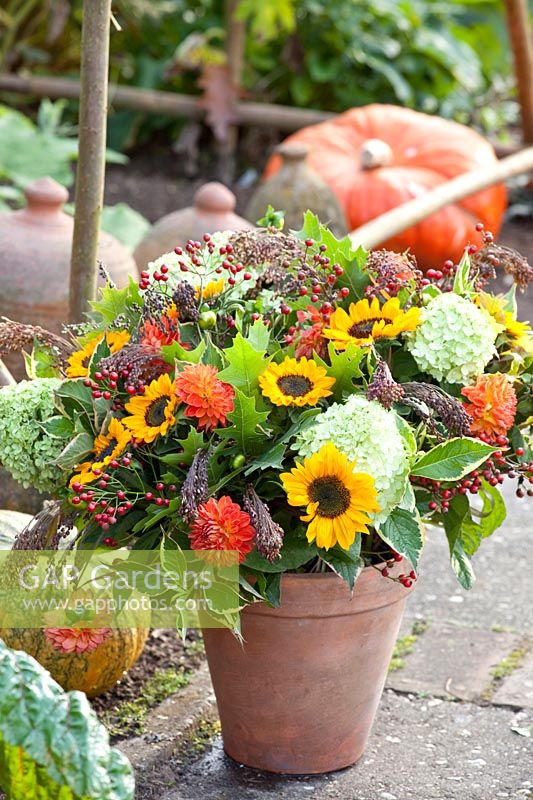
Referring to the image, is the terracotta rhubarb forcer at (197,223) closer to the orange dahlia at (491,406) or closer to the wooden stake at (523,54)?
the orange dahlia at (491,406)

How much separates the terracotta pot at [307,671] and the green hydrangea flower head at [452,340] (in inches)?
13.4

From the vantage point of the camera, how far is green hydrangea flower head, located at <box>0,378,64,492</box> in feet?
6.06

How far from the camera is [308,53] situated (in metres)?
6.31

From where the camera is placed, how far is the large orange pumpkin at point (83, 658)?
2.12 meters

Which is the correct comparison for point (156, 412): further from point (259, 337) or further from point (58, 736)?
point (58, 736)

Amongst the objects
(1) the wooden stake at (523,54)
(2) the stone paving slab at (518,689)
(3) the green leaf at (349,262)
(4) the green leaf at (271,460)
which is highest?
(1) the wooden stake at (523,54)

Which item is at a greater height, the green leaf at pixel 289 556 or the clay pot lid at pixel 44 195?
the clay pot lid at pixel 44 195

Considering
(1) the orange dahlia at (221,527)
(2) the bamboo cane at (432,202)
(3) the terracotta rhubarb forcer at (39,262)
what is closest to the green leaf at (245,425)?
(1) the orange dahlia at (221,527)

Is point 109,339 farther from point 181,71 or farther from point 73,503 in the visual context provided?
point 181,71

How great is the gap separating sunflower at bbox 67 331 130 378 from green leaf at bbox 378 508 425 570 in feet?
1.69

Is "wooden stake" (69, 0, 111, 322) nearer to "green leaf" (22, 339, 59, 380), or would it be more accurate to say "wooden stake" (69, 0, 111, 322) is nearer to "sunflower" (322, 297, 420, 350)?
"green leaf" (22, 339, 59, 380)

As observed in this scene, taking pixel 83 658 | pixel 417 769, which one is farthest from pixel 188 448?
pixel 417 769

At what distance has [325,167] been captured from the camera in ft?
16.5

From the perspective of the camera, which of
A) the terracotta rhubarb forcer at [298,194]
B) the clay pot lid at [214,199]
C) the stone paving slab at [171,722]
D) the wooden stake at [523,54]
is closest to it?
the stone paving slab at [171,722]
